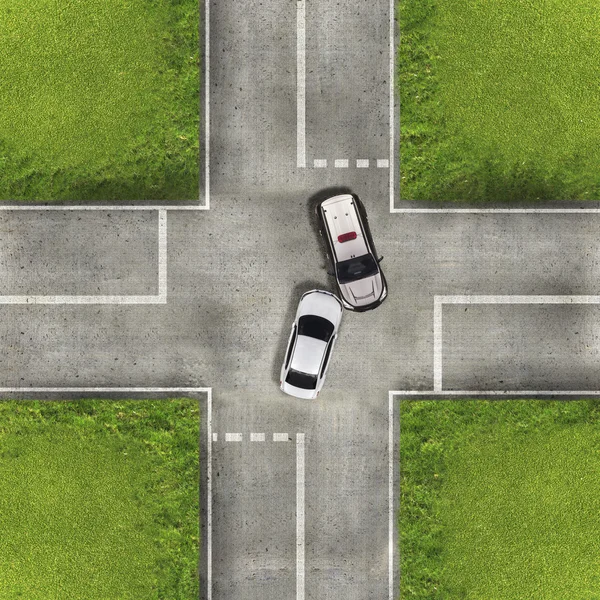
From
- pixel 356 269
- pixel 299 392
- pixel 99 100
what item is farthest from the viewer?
pixel 99 100

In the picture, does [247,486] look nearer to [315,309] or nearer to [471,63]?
[315,309]

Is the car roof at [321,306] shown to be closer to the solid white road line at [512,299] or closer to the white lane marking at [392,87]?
the solid white road line at [512,299]

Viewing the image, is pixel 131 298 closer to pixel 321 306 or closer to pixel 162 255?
pixel 162 255

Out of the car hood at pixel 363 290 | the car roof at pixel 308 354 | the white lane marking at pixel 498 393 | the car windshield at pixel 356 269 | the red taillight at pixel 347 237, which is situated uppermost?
the red taillight at pixel 347 237

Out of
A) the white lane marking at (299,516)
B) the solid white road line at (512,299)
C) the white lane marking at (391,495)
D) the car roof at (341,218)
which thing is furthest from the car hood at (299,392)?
the solid white road line at (512,299)

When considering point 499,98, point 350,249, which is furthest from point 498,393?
point 499,98

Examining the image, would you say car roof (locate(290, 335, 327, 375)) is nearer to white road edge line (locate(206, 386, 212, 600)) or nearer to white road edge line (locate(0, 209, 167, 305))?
white road edge line (locate(206, 386, 212, 600))
